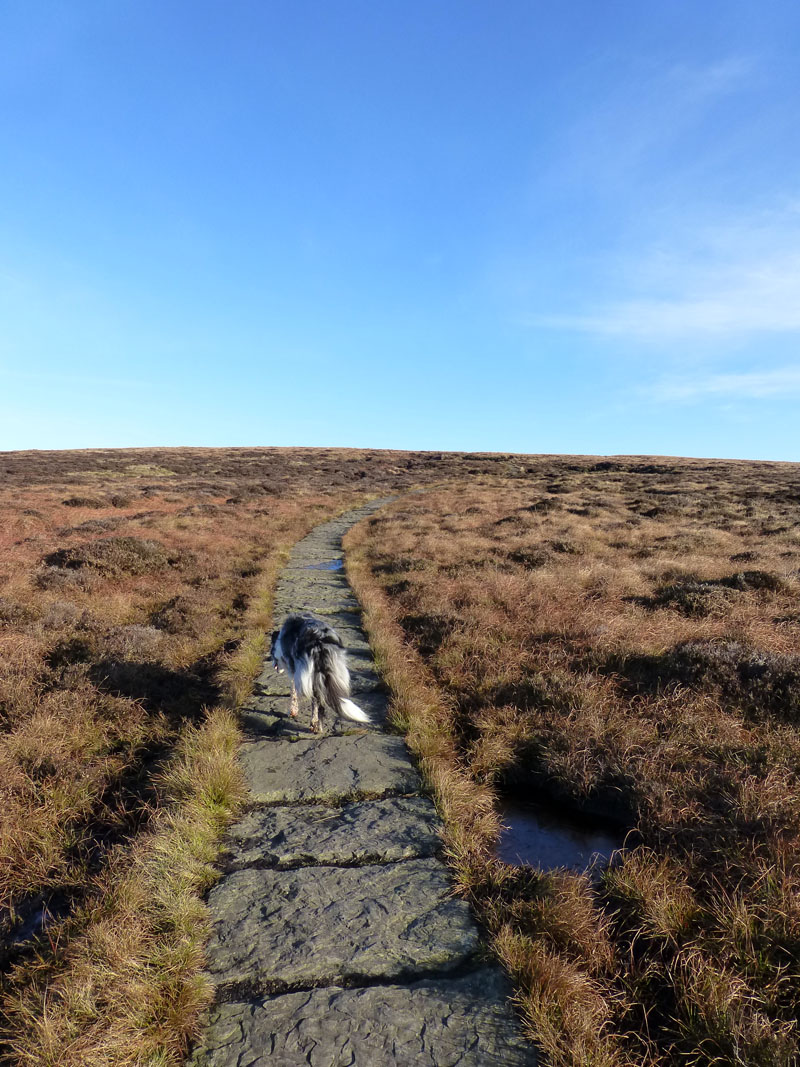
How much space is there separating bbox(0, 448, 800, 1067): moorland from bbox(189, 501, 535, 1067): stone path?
18cm

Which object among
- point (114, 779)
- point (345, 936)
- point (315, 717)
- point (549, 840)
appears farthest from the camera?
point (315, 717)

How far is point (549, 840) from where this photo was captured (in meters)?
4.77

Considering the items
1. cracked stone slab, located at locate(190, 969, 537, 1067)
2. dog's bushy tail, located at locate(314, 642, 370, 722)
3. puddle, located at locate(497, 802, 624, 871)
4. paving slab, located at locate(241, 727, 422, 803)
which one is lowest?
puddle, located at locate(497, 802, 624, 871)

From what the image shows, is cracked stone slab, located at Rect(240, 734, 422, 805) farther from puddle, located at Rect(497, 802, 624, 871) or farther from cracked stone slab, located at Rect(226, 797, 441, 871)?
puddle, located at Rect(497, 802, 624, 871)

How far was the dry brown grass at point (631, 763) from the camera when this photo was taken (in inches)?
118

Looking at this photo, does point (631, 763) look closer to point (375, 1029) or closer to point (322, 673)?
point (322, 673)

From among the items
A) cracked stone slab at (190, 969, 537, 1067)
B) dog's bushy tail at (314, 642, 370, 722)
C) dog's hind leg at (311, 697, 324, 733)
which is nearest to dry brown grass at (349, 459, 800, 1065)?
cracked stone slab at (190, 969, 537, 1067)

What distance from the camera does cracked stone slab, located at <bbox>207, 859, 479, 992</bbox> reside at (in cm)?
315

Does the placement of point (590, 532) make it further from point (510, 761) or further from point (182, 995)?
point (182, 995)

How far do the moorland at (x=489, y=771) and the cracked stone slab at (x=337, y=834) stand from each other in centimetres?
22

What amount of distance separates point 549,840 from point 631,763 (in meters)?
1.25

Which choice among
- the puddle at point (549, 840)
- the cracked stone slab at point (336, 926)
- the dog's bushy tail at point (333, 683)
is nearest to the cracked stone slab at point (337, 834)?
the cracked stone slab at point (336, 926)

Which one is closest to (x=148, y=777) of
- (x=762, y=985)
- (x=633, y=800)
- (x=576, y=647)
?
(x=633, y=800)

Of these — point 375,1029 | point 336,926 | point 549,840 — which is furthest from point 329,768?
point 375,1029
